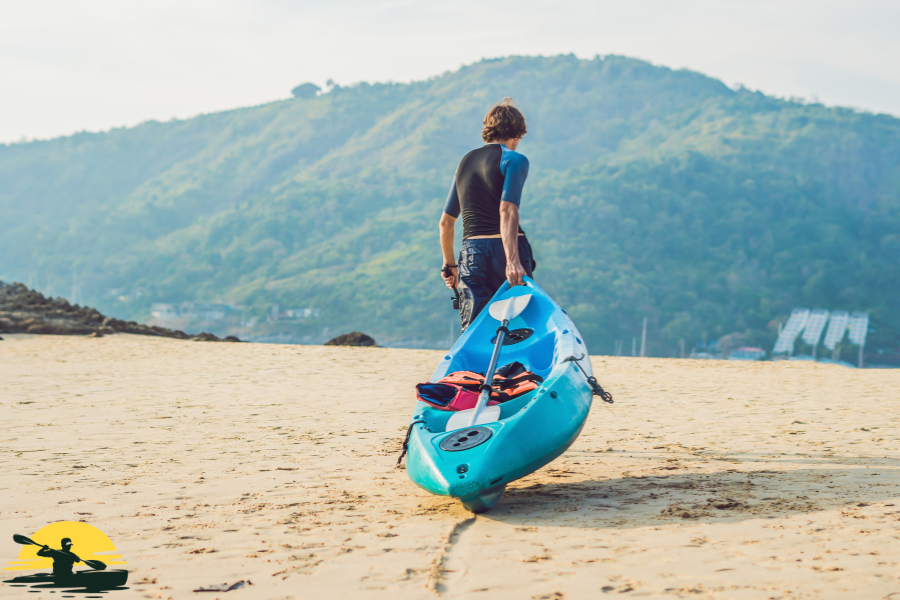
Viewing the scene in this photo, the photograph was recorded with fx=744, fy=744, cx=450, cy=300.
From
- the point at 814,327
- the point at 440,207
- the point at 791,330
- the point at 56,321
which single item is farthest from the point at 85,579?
the point at 440,207

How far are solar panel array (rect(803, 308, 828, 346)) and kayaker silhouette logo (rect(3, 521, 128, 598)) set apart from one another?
92722 mm

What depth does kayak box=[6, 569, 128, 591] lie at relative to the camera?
2.91 metres

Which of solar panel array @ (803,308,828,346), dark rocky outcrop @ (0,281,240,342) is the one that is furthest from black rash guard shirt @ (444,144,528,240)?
solar panel array @ (803,308,828,346)

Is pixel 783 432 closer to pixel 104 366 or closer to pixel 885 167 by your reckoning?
pixel 104 366

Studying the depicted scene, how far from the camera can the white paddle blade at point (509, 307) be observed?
4820mm

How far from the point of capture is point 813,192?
132 m

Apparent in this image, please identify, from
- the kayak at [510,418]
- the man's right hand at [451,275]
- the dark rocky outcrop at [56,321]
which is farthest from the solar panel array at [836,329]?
the kayak at [510,418]

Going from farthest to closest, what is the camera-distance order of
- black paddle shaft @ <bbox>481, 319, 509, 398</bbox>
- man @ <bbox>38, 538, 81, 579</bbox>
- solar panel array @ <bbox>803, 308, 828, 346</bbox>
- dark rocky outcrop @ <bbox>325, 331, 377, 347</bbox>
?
solar panel array @ <bbox>803, 308, 828, 346</bbox>, dark rocky outcrop @ <bbox>325, 331, 377, 347</bbox>, black paddle shaft @ <bbox>481, 319, 509, 398</bbox>, man @ <bbox>38, 538, 81, 579</bbox>

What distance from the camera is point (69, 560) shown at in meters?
3.19

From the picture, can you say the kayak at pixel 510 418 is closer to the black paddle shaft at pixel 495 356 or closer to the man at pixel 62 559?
the black paddle shaft at pixel 495 356

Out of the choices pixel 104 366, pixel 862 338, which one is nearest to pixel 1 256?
pixel 862 338

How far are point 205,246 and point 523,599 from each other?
14141 cm

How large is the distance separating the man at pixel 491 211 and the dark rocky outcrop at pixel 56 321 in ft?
40.8

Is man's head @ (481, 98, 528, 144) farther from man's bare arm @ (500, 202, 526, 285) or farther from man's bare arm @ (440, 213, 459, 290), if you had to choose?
man's bare arm @ (440, 213, 459, 290)
